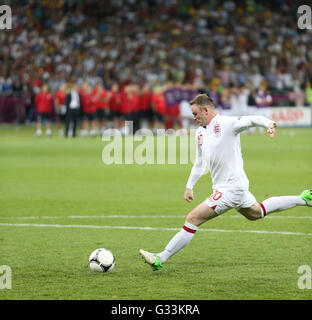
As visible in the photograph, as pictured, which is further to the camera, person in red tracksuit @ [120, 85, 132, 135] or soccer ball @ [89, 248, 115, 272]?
person in red tracksuit @ [120, 85, 132, 135]

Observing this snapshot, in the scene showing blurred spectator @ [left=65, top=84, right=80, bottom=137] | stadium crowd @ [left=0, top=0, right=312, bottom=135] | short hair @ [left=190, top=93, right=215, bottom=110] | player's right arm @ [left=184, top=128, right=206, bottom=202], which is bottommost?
player's right arm @ [left=184, top=128, right=206, bottom=202]

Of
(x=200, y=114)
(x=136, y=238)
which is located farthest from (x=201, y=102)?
(x=136, y=238)

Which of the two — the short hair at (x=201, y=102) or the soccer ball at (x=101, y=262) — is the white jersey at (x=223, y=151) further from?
the soccer ball at (x=101, y=262)

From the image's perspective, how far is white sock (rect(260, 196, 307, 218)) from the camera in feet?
28.0

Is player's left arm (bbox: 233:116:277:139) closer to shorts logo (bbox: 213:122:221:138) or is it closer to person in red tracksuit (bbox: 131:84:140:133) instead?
shorts logo (bbox: 213:122:221:138)

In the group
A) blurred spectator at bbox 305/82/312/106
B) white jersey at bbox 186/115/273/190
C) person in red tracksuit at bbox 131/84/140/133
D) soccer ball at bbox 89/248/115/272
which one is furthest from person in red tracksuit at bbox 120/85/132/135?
soccer ball at bbox 89/248/115/272

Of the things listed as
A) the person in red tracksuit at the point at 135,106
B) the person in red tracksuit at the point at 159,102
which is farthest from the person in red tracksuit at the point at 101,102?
the person in red tracksuit at the point at 159,102

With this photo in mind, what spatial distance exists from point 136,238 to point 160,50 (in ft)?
109

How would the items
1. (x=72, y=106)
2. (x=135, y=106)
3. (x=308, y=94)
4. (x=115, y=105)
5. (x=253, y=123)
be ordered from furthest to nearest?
(x=308, y=94), (x=115, y=105), (x=135, y=106), (x=72, y=106), (x=253, y=123)

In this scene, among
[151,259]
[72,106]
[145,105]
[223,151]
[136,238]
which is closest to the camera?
[151,259]

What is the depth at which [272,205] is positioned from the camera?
340 inches

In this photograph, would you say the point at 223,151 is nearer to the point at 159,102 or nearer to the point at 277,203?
the point at 277,203

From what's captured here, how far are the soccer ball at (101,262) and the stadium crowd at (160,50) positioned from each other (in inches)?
1132

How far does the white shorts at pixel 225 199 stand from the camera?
7.91 meters
